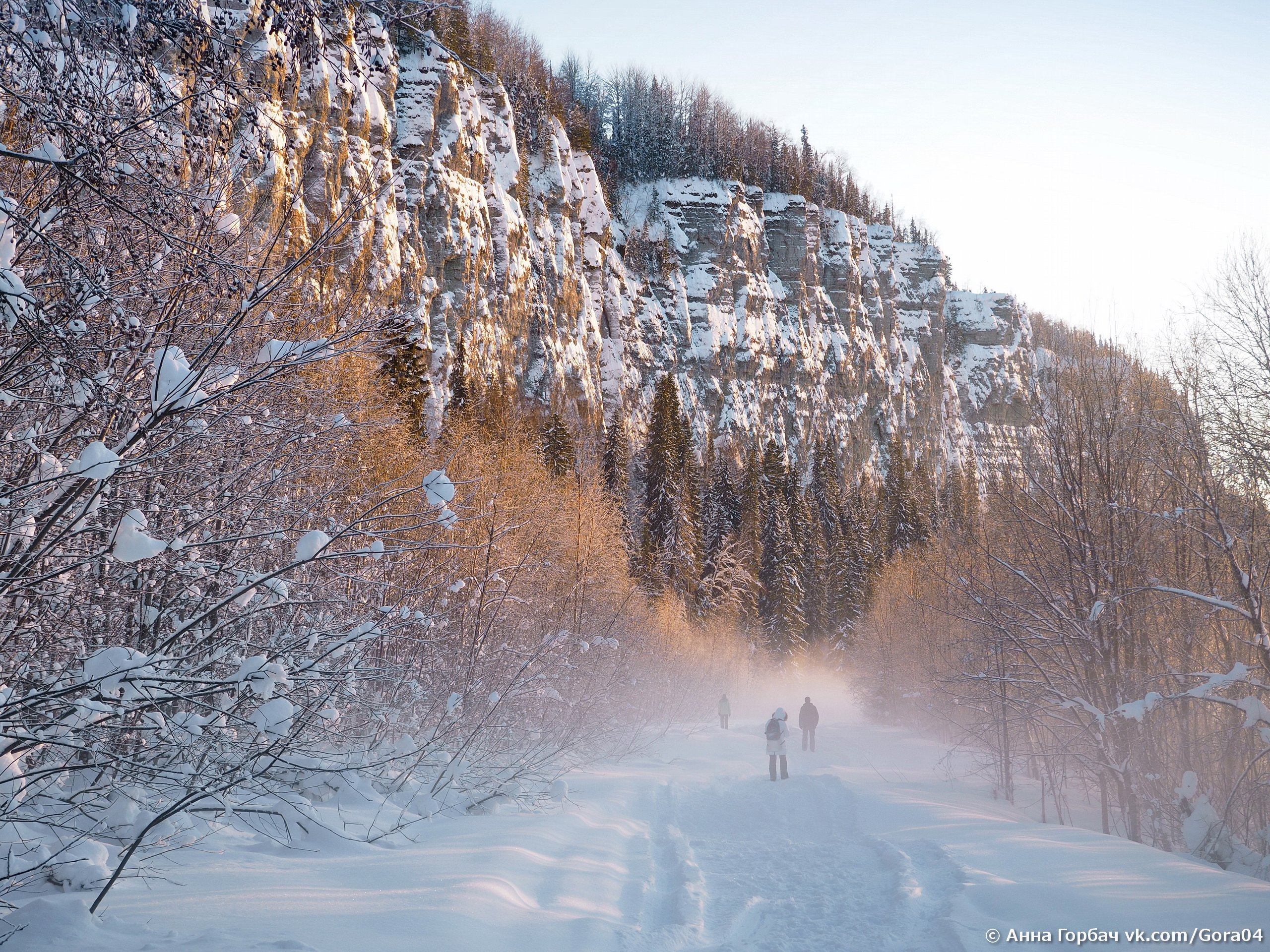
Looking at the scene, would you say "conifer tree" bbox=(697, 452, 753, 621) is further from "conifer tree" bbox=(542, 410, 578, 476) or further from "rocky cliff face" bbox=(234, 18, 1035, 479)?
"rocky cliff face" bbox=(234, 18, 1035, 479)

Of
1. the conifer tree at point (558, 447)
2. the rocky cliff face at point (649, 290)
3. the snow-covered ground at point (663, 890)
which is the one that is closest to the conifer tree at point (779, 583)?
the conifer tree at point (558, 447)

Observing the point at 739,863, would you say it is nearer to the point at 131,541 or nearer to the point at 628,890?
the point at 628,890

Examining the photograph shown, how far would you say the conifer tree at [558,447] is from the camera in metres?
38.5

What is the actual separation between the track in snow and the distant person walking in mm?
3560

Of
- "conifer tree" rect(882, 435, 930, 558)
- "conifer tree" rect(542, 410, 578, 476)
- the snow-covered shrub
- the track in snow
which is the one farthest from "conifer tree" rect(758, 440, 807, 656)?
the snow-covered shrub

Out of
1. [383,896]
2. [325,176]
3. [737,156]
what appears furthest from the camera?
[737,156]

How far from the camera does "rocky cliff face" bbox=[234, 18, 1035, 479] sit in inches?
1898

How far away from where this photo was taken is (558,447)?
4100 cm

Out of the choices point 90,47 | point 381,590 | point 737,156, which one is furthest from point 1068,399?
point 737,156

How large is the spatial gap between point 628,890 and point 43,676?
463cm

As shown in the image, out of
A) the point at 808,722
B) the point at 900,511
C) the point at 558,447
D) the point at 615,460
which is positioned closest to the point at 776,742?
the point at 808,722

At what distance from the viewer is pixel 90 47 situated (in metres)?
3.41

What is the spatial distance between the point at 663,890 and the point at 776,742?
8.07m

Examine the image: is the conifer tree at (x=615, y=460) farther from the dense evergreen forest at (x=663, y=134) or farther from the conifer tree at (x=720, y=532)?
the dense evergreen forest at (x=663, y=134)
